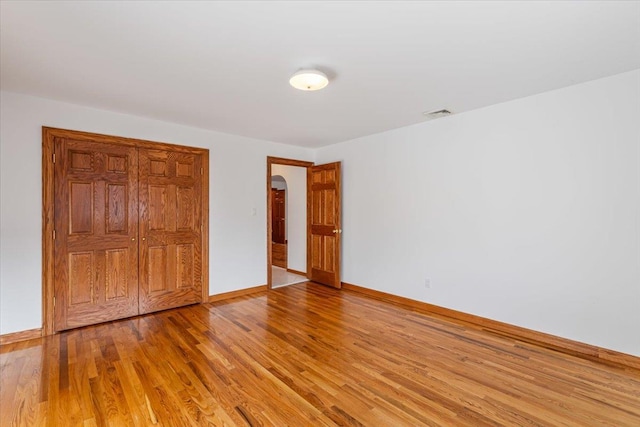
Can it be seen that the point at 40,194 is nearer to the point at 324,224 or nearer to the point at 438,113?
the point at 324,224

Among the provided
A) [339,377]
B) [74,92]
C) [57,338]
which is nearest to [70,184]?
[74,92]

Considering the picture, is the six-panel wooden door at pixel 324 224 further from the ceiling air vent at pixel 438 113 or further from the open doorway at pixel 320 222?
the ceiling air vent at pixel 438 113

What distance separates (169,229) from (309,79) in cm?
276

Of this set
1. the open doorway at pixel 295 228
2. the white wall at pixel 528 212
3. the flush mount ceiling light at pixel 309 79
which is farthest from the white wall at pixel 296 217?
the flush mount ceiling light at pixel 309 79

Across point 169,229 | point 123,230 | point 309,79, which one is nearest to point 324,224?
point 169,229

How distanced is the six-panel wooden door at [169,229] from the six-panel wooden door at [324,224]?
200cm

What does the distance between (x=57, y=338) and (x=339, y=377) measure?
2908mm

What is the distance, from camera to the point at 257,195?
15.4 feet

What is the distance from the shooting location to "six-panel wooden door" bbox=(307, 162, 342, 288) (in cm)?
489

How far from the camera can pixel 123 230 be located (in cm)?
355

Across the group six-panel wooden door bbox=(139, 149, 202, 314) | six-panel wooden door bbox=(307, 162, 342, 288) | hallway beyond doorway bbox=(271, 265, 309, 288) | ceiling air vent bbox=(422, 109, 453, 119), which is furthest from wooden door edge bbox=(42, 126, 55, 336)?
ceiling air vent bbox=(422, 109, 453, 119)

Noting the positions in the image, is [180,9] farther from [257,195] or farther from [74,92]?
[257,195]

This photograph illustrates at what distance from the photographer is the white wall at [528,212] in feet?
8.31

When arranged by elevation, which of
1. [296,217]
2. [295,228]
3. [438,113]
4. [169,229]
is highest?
[438,113]
